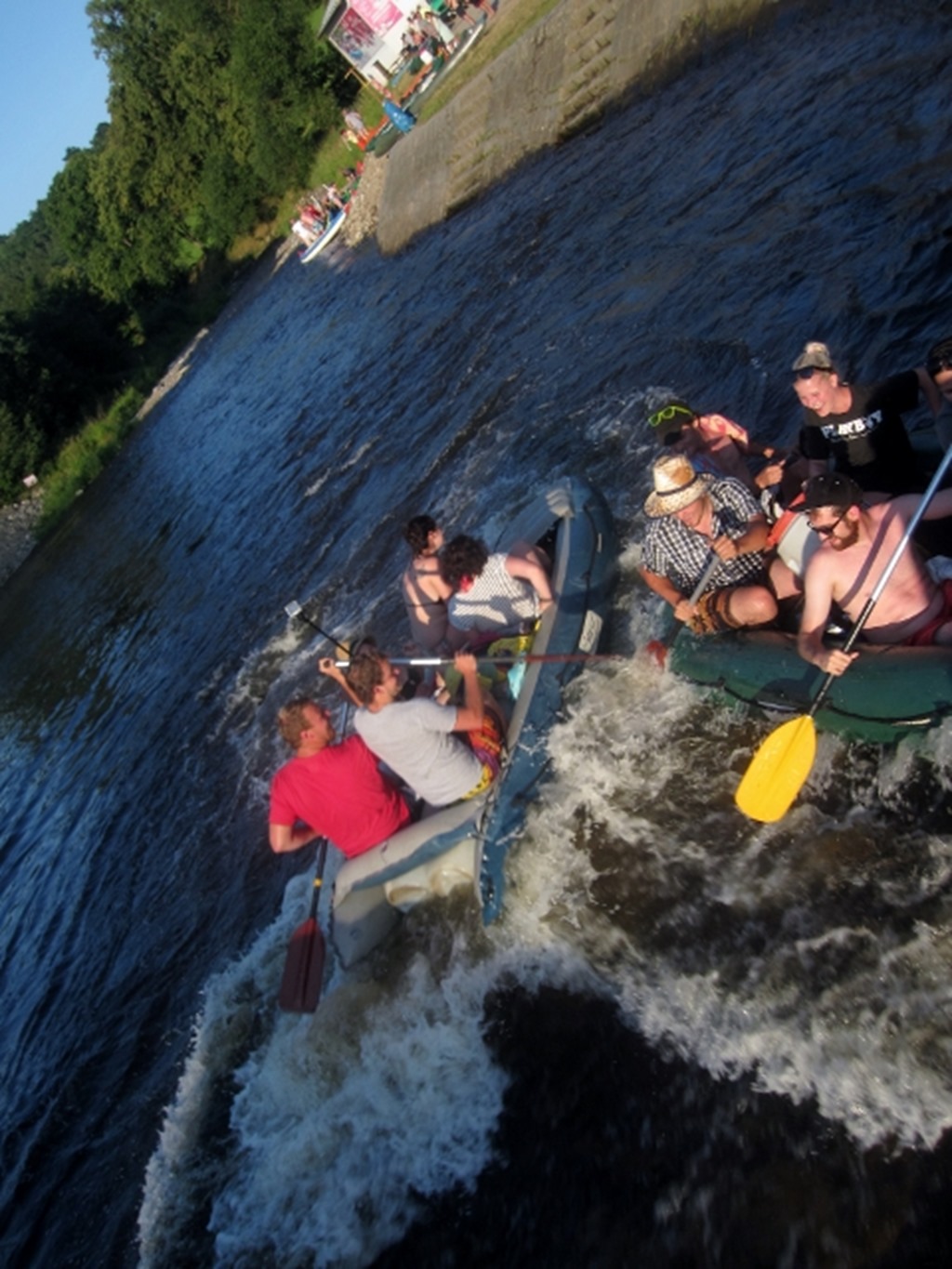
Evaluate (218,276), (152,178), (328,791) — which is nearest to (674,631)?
(328,791)

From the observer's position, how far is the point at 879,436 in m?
5.52

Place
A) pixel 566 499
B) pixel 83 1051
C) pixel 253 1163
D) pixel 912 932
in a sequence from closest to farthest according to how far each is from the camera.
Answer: pixel 912 932 < pixel 253 1163 < pixel 566 499 < pixel 83 1051

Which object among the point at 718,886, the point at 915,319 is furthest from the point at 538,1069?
the point at 915,319

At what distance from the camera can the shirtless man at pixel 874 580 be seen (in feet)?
14.6

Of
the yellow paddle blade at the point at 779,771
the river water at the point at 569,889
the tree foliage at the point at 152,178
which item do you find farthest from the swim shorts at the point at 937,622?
the tree foliage at the point at 152,178

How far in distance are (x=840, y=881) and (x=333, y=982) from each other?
340 centimetres

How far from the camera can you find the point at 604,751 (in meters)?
6.38

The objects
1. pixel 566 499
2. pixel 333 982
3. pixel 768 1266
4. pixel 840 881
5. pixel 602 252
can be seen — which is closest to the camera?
pixel 768 1266

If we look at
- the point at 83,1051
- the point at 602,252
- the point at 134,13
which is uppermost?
the point at 134,13

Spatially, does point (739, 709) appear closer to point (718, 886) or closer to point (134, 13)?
point (718, 886)

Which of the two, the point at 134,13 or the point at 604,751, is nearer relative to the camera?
the point at 604,751

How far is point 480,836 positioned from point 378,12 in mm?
45421

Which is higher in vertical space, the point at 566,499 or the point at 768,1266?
the point at 566,499

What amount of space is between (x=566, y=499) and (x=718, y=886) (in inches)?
145
